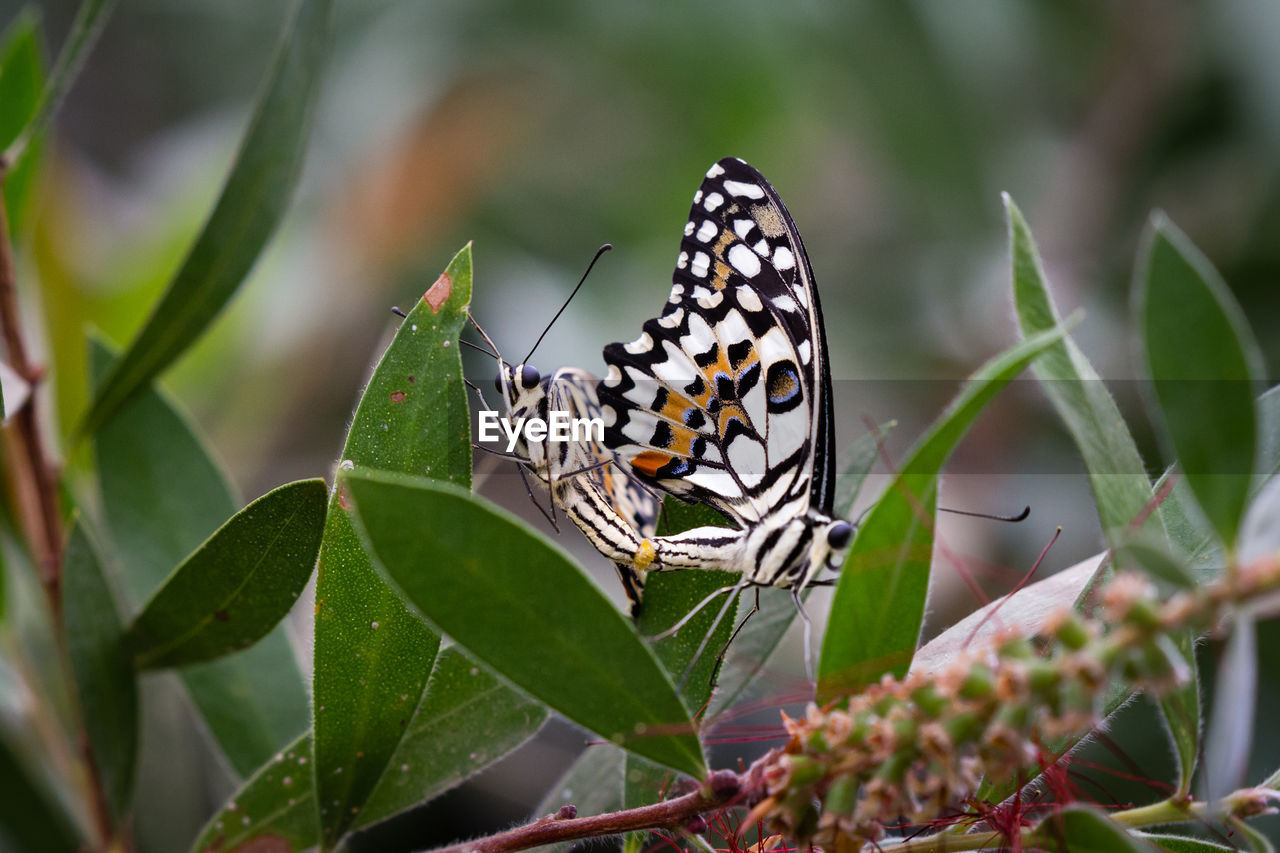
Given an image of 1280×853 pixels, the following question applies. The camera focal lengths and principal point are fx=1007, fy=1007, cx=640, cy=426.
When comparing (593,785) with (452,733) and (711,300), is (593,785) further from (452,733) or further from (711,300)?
(711,300)

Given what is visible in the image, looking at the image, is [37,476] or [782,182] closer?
[37,476]

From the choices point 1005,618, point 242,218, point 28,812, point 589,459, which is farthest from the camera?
point 28,812

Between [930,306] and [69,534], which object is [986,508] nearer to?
[930,306]

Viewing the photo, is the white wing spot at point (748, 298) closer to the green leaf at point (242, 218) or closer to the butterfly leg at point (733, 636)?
the butterfly leg at point (733, 636)

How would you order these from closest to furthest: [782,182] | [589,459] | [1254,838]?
[1254,838], [589,459], [782,182]

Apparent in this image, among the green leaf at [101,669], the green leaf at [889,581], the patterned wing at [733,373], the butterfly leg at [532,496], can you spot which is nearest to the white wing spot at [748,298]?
the patterned wing at [733,373]

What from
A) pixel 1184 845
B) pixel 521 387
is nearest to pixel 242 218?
pixel 521 387

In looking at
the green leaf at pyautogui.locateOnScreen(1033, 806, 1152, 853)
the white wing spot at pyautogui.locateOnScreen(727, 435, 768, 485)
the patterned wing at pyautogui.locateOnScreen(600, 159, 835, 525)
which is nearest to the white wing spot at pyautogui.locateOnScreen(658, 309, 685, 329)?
the patterned wing at pyautogui.locateOnScreen(600, 159, 835, 525)

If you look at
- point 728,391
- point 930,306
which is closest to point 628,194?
point 930,306
